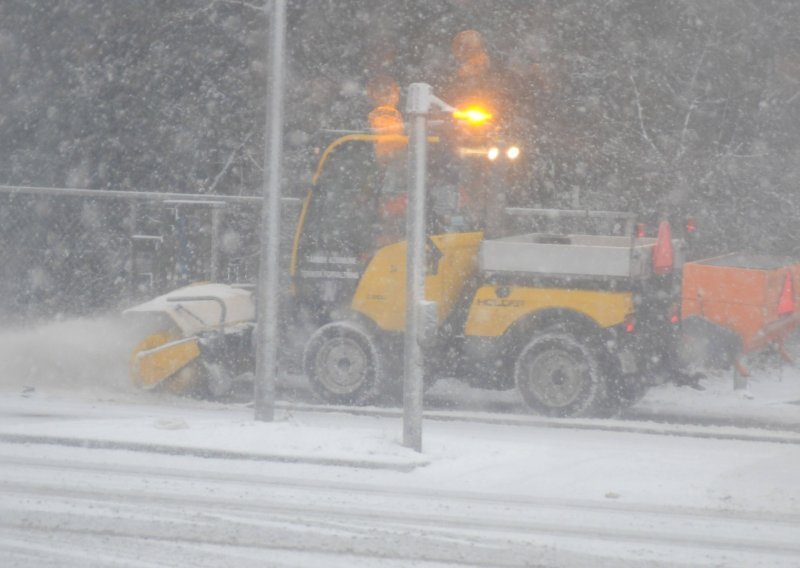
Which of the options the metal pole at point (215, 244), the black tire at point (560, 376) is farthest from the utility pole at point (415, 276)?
the metal pole at point (215, 244)

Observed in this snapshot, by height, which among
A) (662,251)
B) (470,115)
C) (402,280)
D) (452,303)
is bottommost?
(452,303)

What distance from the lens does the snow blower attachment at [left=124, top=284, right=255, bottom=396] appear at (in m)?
12.6

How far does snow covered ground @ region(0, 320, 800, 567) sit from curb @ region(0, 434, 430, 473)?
1cm

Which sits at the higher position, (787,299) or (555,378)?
(787,299)

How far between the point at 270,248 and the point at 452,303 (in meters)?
2.47

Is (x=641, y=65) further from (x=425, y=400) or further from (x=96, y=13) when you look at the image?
(x=96, y=13)

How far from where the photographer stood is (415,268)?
31.6ft

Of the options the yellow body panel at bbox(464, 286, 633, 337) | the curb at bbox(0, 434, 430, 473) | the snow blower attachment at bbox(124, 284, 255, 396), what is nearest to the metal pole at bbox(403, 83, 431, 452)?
the curb at bbox(0, 434, 430, 473)

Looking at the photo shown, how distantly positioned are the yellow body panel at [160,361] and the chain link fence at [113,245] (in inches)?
124

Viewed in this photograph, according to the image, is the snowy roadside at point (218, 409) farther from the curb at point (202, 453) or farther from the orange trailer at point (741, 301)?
the orange trailer at point (741, 301)

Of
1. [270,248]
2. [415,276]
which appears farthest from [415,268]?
[270,248]

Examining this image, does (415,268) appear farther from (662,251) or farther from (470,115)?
(662,251)

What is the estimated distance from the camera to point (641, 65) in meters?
18.8

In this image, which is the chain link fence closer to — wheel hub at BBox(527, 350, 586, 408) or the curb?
wheel hub at BBox(527, 350, 586, 408)
